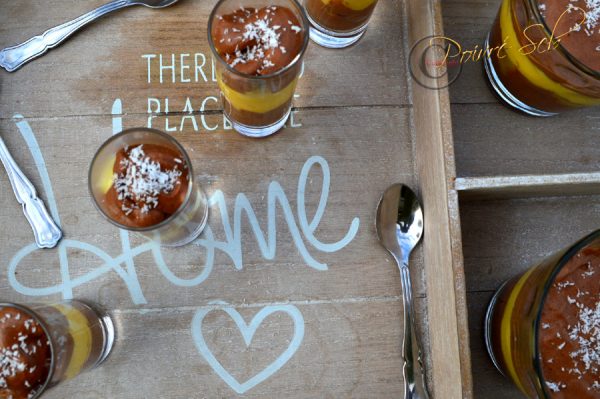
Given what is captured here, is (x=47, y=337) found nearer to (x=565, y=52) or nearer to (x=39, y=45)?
(x=39, y=45)

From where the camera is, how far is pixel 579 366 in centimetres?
84

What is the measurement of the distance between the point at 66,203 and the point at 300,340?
0.58 m

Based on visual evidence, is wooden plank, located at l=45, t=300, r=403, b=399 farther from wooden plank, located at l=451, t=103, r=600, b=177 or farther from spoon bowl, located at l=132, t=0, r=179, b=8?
spoon bowl, located at l=132, t=0, r=179, b=8

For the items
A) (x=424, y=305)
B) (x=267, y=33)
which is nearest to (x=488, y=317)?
(x=424, y=305)

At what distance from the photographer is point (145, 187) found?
892mm

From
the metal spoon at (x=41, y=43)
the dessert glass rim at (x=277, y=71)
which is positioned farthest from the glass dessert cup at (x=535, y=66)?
the metal spoon at (x=41, y=43)

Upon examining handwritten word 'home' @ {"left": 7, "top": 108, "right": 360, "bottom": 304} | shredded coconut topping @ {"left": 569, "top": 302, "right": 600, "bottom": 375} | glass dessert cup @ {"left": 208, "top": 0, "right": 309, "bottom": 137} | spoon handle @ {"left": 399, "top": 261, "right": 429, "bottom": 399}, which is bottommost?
spoon handle @ {"left": 399, "top": 261, "right": 429, "bottom": 399}

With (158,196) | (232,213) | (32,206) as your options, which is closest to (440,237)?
(232,213)

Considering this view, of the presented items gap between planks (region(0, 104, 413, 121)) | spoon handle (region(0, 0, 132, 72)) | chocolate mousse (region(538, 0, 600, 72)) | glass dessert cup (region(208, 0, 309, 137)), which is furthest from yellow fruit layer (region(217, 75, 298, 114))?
chocolate mousse (region(538, 0, 600, 72))

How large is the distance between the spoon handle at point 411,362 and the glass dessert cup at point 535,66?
0.50 metres

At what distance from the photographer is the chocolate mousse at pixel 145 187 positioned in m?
0.89

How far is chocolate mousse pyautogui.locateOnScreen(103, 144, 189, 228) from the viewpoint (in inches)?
35.2

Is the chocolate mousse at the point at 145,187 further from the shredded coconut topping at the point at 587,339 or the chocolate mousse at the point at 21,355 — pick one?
the shredded coconut topping at the point at 587,339

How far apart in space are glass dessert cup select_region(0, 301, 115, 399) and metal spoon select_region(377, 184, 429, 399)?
635 millimetres
